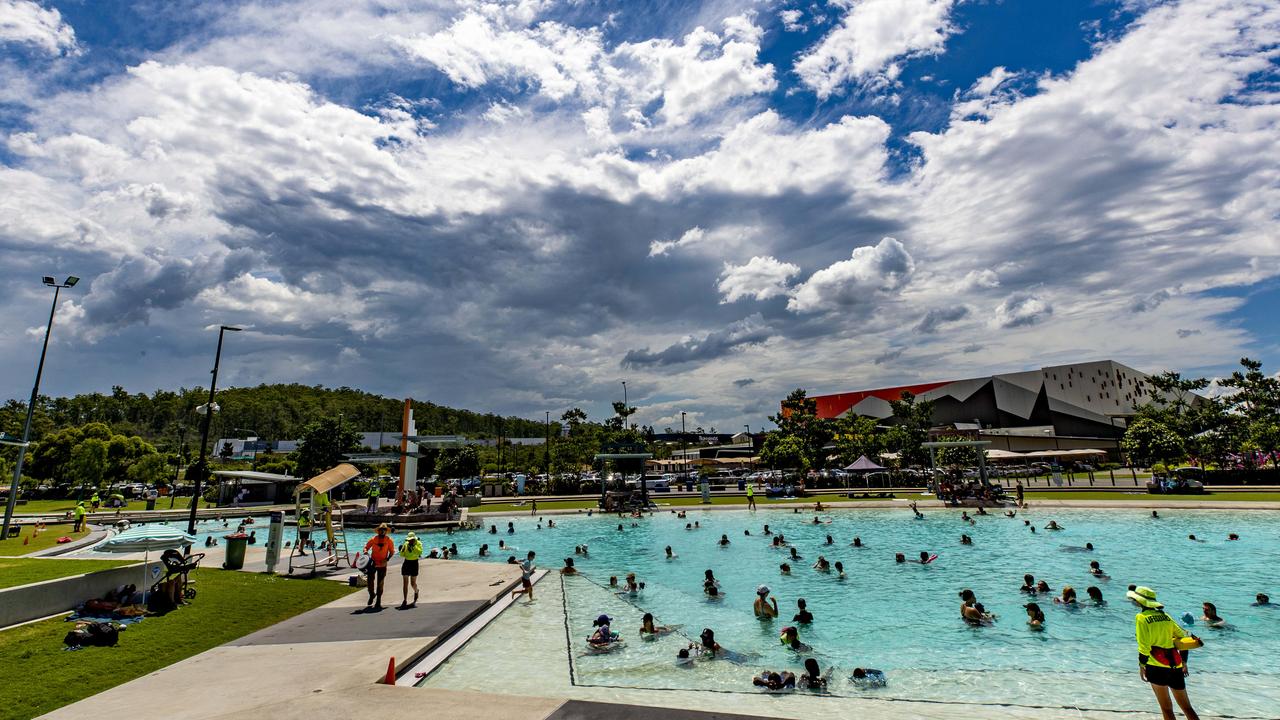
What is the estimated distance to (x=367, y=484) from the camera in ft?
194

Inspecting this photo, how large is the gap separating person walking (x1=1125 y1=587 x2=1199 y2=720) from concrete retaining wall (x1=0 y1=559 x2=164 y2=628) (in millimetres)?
17812

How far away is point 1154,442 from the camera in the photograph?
158 feet

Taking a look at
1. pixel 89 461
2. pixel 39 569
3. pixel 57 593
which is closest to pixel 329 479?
pixel 39 569

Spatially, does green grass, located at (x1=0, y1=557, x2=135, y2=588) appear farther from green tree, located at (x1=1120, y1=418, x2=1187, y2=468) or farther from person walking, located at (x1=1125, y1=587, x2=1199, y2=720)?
green tree, located at (x1=1120, y1=418, x2=1187, y2=468)

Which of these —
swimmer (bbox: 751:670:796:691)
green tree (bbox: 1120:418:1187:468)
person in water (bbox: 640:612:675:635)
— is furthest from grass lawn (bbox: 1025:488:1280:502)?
swimmer (bbox: 751:670:796:691)

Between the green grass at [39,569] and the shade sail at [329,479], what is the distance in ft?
15.6

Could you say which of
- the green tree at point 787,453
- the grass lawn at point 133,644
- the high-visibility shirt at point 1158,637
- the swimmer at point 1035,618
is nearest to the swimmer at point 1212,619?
the swimmer at point 1035,618

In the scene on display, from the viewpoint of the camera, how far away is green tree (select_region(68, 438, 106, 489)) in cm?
4828

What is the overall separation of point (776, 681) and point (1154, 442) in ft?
180

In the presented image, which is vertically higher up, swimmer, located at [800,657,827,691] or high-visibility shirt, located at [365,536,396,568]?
high-visibility shirt, located at [365,536,396,568]

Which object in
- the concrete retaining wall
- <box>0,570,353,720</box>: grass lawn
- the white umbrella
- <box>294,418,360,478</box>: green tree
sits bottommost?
<box>0,570,353,720</box>: grass lawn

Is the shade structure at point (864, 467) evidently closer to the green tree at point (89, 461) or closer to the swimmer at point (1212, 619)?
the swimmer at point (1212, 619)

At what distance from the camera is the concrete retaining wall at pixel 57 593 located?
34.7 feet

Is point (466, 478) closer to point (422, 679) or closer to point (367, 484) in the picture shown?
point (367, 484)
